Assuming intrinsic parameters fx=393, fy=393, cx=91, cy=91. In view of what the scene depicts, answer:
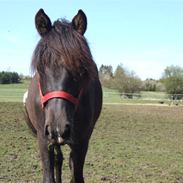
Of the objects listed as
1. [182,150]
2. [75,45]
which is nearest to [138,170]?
[182,150]

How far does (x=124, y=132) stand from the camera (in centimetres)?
1259

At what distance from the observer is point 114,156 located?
8359 millimetres

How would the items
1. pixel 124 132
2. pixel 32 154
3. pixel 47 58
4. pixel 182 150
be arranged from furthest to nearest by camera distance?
pixel 124 132, pixel 182 150, pixel 32 154, pixel 47 58

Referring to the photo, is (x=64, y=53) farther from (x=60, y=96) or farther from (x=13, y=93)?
(x=13, y=93)

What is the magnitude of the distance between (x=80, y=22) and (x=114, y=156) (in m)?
5.18

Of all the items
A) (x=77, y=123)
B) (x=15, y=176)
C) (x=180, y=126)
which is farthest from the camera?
(x=180, y=126)

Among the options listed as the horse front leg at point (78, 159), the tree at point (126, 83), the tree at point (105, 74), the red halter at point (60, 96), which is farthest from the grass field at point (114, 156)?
the tree at point (126, 83)

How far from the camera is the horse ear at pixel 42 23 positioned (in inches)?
136

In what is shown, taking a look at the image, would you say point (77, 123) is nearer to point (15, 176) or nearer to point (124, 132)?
point (15, 176)

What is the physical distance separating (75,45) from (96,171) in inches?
156

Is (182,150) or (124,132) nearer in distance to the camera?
(182,150)

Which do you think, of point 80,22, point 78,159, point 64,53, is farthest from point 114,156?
point 64,53

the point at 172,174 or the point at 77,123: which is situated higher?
the point at 77,123

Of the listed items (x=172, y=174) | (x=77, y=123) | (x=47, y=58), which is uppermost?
(x=47, y=58)
